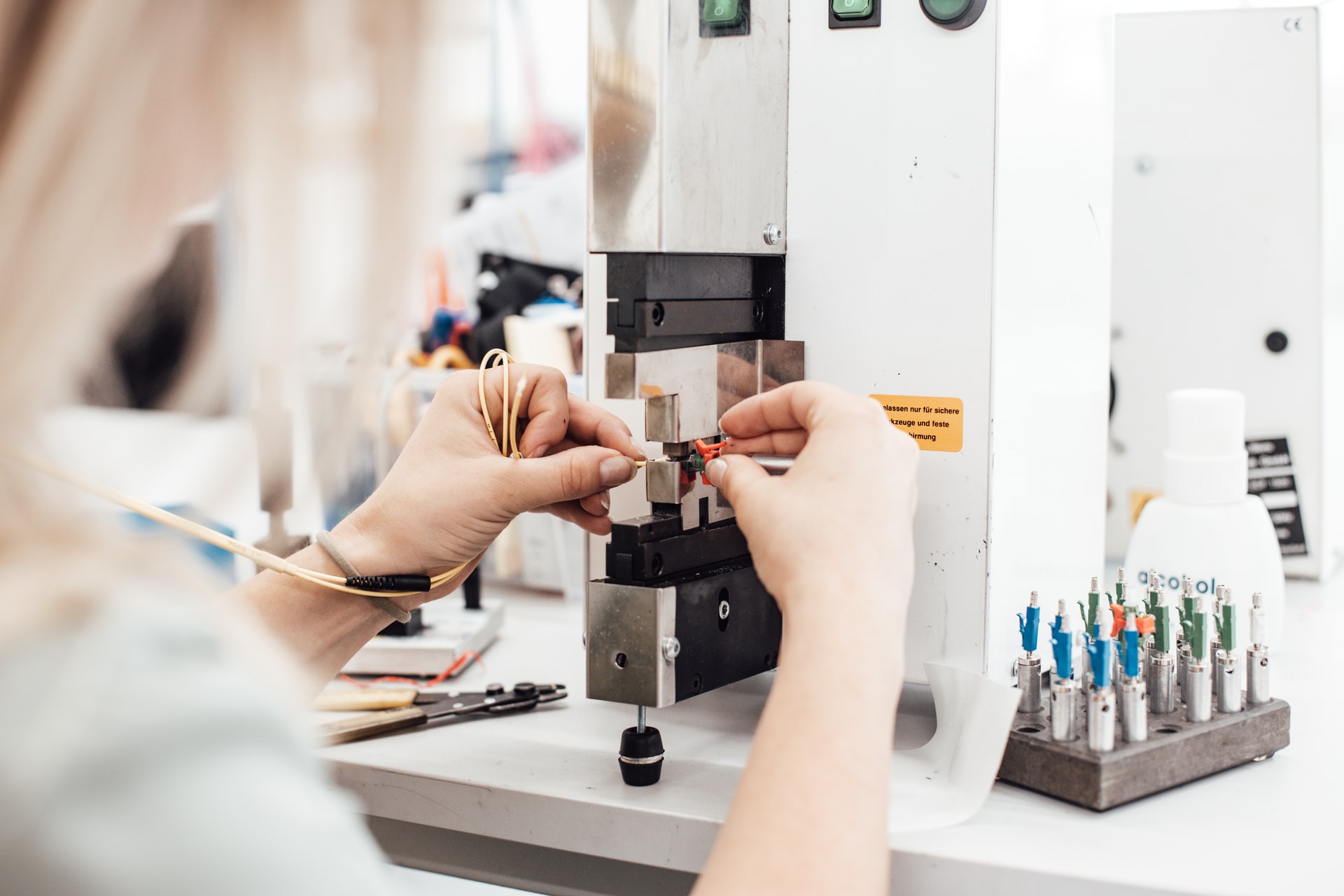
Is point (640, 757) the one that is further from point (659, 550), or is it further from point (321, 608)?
point (321, 608)

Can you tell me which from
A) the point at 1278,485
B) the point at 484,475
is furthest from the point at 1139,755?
the point at 1278,485

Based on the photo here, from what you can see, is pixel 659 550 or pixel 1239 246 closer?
pixel 659 550

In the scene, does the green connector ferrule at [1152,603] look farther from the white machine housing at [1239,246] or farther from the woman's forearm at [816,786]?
the white machine housing at [1239,246]

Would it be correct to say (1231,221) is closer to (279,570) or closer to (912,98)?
(912,98)

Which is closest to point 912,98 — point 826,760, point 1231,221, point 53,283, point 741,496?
point 741,496

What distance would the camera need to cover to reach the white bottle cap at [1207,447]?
1.04 metres

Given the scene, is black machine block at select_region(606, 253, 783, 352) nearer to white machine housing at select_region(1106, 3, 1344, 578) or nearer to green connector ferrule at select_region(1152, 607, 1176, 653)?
green connector ferrule at select_region(1152, 607, 1176, 653)

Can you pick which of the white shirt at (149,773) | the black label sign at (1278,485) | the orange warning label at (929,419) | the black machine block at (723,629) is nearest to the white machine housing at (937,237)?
the orange warning label at (929,419)

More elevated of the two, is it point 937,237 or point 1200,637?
point 937,237

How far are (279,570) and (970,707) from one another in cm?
49

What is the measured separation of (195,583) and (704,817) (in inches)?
15.5

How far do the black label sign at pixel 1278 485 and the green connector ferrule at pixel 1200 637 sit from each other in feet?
2.08

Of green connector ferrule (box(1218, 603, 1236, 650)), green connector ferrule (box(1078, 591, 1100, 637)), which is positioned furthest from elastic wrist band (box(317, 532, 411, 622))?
green connector ferrule (box(1218, 603, 1236, 650))

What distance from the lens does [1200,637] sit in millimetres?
818
